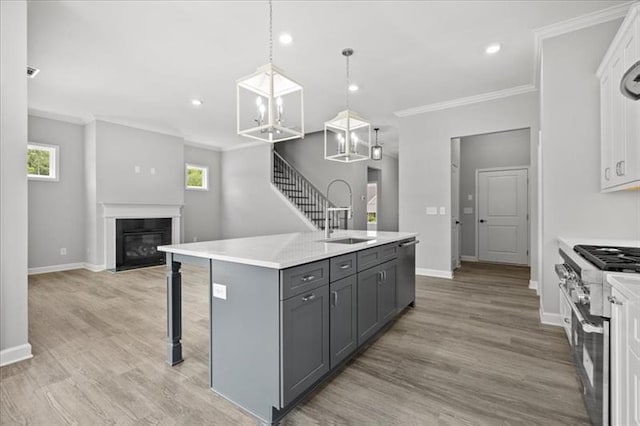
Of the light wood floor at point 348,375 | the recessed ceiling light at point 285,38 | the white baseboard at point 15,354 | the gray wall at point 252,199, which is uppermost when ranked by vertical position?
the recessed ceiling light at point 285,38

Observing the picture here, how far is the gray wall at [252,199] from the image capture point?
25.2ft

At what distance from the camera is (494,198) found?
689cm

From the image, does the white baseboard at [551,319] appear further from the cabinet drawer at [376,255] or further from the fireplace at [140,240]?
the fireplace at [140,240]

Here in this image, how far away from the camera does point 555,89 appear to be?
3119mm

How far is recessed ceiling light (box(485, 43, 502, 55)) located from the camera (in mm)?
3467

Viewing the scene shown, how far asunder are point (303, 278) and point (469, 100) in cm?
465

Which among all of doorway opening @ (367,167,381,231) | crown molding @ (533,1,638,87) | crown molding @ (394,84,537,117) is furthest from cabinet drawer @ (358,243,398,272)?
doorway opening @ (367,167,381,231)

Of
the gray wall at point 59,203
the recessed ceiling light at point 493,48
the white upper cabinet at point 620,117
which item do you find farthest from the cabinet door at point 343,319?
the gray wall at point 59,203

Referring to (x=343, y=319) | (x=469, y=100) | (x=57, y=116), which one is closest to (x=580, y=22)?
(x=469, y=100)

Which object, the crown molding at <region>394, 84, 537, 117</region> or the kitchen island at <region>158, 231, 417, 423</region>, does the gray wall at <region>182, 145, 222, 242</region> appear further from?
the kitchen island at <region>158, 231, 417, 423</region>

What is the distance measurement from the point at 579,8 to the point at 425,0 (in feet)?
4.89

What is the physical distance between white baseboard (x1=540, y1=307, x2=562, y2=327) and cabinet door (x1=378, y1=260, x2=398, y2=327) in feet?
5.11

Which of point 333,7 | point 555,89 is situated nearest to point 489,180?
point 555,89

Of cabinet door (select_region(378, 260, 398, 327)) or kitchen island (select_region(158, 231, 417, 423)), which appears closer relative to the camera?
kitchen island (select_region(158, 231, 417, 423))
